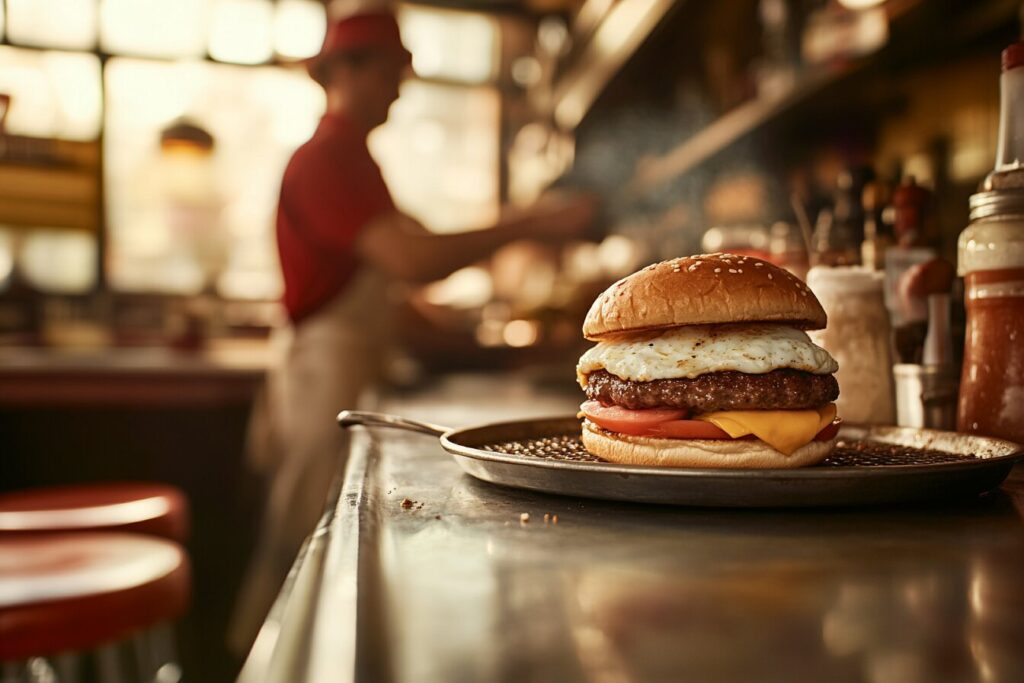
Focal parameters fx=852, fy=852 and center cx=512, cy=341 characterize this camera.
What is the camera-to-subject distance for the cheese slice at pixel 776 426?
3.10ft

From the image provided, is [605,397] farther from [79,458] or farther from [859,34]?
[79,458]

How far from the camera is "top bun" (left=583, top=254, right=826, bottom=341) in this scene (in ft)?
3.18

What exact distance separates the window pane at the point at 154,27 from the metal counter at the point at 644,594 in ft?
25.5

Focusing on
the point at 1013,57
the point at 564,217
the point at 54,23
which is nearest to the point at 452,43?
the point at 54,23

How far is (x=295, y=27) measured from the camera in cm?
775

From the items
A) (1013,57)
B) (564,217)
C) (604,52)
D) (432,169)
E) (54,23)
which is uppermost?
(54,23)

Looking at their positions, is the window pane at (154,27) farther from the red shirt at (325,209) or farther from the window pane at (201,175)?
the red shirt at (325,209)

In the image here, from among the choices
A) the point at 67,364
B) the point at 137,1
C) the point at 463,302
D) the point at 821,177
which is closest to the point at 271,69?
the point at 137,1

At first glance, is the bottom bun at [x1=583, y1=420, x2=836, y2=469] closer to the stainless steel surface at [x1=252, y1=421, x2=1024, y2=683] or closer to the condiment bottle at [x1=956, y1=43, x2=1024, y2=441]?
the stainless steel surface at [x1=252, y1=421, x2=1024, y2=683]

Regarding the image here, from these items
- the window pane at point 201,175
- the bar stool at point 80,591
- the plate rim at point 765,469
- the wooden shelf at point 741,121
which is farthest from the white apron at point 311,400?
the window pane at point 201,175

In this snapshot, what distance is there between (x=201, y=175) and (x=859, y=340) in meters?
7.63

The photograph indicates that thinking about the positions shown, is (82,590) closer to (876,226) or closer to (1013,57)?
(876,226)

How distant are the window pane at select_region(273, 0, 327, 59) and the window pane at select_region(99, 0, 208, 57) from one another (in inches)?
25.4

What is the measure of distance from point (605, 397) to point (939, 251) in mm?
683
